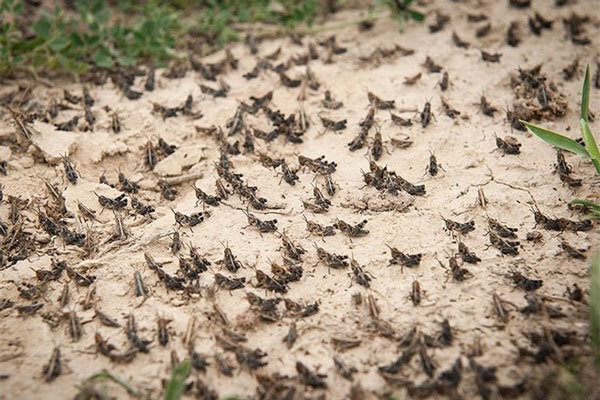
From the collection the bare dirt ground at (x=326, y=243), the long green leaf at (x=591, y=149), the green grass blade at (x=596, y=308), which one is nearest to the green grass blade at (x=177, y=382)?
the bare dirt ground at (x=326, y=243)

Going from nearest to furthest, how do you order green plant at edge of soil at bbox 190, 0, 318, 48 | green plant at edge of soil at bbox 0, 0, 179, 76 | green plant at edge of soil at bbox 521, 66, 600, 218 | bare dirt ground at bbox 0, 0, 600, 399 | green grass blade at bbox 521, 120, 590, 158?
bare dirt ground at bbox 0, 0, 600, 399 → green plant at edge of soil at bbox 521, 66, 600, 218 → green grass blade at bbox 521, 120, 590, 158 → green plant at edge of soil at bbox 0, 0, 179, 76 → green plant at edge of soil at bbox 190, 0, 318, 48

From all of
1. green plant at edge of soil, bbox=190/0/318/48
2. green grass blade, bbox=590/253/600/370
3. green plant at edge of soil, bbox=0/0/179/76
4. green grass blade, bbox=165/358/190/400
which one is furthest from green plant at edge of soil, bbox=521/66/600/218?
green plant at edge of soil, bbox=0/0/179/76

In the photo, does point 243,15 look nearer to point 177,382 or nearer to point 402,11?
point 402,11

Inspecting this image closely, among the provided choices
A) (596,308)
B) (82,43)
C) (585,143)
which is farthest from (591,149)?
(82,43)

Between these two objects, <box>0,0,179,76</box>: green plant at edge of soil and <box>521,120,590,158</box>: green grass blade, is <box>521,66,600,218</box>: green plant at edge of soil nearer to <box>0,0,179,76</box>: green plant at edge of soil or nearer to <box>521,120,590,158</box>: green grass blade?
<box>521,120,590,158</box>: green grass blade

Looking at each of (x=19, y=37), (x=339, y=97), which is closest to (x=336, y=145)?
(x=339, y=97)

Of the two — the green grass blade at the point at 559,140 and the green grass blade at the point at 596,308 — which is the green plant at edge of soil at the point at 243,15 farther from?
the green grass blade at the point at 596,308
